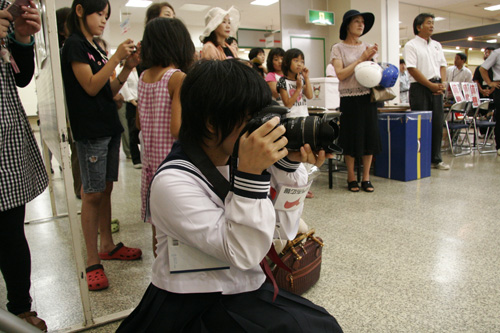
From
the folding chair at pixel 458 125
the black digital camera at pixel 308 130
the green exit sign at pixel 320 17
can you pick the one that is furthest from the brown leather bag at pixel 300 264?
the green exit sign at pixel 320 17

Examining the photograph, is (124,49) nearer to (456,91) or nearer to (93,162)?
(93,162)

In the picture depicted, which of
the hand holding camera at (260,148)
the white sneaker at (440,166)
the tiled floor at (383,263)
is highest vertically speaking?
the hand holding camera at (260,148)

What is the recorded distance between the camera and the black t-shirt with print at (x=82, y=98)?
5.12 ft

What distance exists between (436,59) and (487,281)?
2958 millimetres

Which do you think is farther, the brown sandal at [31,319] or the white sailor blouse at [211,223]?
the brown sandal at [31,319]

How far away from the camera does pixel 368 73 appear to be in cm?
292

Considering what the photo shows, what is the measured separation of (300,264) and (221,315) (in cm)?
79

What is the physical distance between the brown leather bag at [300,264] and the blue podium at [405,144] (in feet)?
7.22

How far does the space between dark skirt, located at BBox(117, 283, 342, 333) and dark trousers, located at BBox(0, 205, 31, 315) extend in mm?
682

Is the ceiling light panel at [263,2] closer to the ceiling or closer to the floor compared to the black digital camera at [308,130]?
closer to the ceiling

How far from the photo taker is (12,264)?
126cm

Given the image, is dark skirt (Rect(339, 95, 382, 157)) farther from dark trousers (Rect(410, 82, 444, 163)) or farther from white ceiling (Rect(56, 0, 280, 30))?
white ceiling (Rect(56, 0, 280, 30))

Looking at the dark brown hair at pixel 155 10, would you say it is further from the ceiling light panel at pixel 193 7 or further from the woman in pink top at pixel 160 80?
the ceiling light panel at pixel 193 7

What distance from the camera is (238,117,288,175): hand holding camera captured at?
0.70 m
